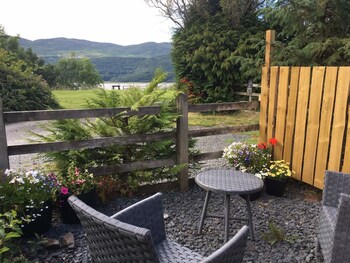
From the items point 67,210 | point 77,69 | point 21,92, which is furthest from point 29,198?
point 77,69

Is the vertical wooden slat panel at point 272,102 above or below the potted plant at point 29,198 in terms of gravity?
above

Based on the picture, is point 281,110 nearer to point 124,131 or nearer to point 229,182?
point 229,182

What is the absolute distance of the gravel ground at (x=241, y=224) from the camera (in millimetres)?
2420

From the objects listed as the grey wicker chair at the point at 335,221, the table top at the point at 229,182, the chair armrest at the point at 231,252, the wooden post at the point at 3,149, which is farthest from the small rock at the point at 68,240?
the grey wicker chair at the point at 335,221

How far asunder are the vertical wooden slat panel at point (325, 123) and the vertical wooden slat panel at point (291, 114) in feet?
1.33

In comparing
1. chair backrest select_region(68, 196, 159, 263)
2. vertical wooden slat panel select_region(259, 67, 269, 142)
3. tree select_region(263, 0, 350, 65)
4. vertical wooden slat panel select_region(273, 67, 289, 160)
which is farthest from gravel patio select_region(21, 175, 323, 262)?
tree select_region(263, 0, 350, 65)

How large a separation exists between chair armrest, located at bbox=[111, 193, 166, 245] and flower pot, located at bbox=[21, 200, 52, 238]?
4.23ft

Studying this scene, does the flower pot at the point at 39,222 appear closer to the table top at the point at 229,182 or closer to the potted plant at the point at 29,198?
the potted plant at the point at 29,198

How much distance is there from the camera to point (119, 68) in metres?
86.8

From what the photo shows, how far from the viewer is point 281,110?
3910 millimetres

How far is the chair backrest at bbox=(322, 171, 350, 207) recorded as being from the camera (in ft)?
7.23

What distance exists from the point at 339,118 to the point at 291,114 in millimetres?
659

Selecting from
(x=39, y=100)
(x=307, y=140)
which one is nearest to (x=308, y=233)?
(x=307, y=140)

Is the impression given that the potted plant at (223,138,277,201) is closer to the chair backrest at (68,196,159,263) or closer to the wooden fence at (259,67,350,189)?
the wooden fence at (259,67,350,189)
